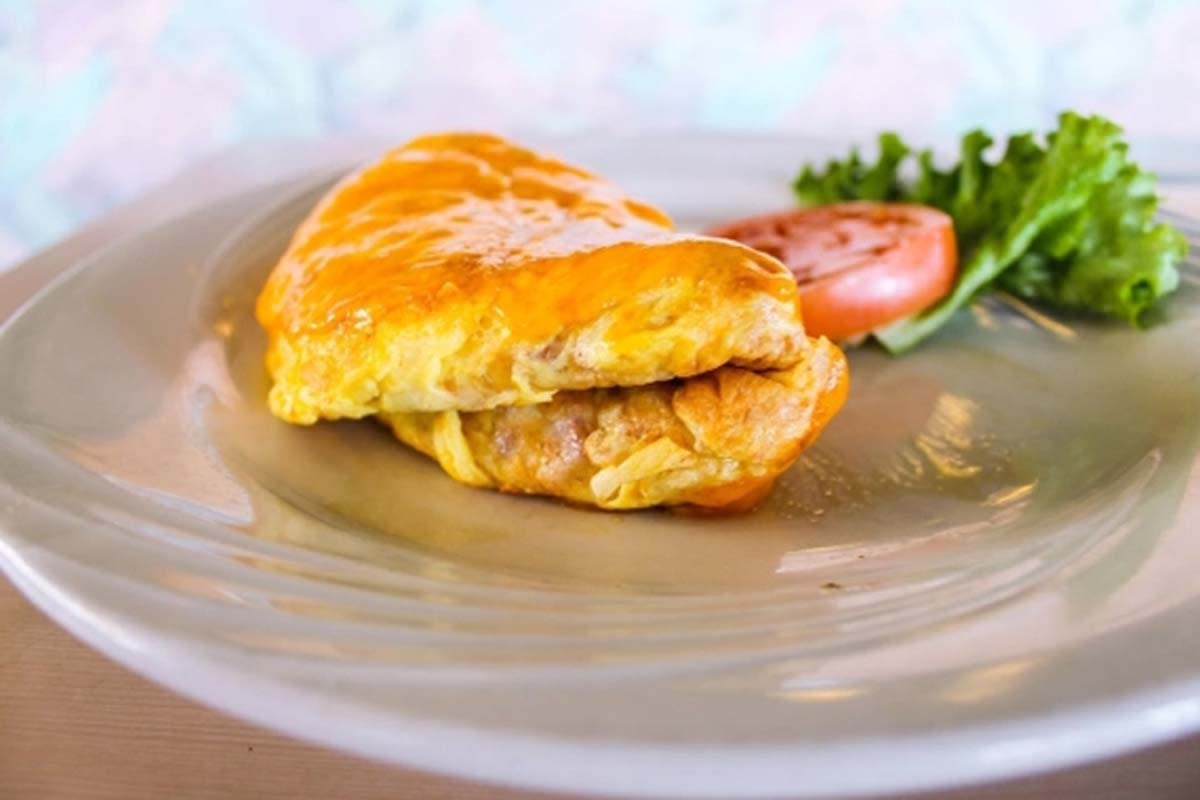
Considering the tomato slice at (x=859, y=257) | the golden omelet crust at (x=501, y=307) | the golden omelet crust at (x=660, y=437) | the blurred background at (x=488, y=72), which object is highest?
the golden omelet crust at (x=501, y=307)

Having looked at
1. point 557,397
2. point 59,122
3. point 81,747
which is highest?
point 557,397

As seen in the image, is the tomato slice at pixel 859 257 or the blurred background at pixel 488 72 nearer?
the tomato slice at pixel 859 257

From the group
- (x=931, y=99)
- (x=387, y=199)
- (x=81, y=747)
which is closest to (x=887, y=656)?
(x=81, y=747)

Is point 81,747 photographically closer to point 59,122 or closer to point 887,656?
point 887,656

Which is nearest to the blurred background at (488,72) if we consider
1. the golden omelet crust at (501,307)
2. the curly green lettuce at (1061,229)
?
the curly green lettuce at (1061,229)

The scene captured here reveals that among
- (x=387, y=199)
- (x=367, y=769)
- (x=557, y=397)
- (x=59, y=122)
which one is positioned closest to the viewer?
(x=367, y=769)

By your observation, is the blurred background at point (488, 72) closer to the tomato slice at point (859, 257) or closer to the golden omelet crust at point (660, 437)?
the tomato slice at point (859, 257)

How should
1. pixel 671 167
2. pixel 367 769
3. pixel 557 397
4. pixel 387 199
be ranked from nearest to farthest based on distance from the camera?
pixel 367 769 < pixel 557 397 < pixel 387 199 < pixel 671 167
